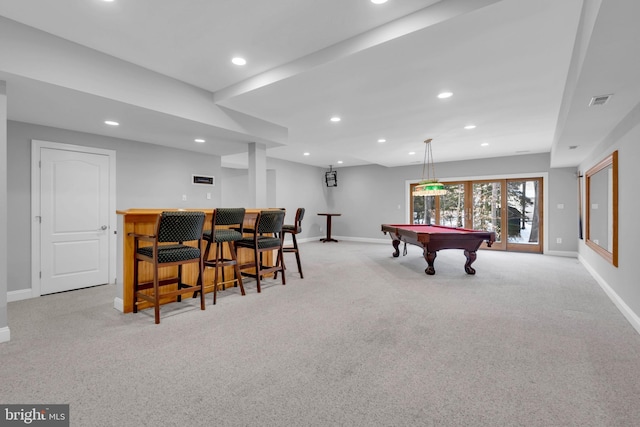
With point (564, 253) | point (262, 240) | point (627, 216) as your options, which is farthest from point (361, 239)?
point (627, 216)

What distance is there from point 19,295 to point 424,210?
873 centimetres

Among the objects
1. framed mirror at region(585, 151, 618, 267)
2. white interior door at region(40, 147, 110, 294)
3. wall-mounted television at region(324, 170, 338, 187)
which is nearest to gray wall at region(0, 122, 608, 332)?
white interior door at region(40, 147, 110, 294)

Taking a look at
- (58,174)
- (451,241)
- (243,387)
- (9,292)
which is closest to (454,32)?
(243,387)

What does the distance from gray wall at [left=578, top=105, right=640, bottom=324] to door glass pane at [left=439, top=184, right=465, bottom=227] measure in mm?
4556

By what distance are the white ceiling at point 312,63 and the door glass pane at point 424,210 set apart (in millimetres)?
4341

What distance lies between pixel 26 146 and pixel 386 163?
7588 mm

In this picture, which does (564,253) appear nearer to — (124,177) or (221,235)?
(221,235)

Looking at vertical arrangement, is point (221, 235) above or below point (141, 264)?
above

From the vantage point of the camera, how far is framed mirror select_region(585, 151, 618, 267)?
365cm

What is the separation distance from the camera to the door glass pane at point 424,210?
8.93 metres

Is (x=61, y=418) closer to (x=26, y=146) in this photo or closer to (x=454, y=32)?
(x=454, y=32)

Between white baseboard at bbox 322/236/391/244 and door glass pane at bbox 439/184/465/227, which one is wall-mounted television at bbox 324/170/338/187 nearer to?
white baseboard at bbox 322/236/391/244

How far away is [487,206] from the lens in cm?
814

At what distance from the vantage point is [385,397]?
180 centimetres
